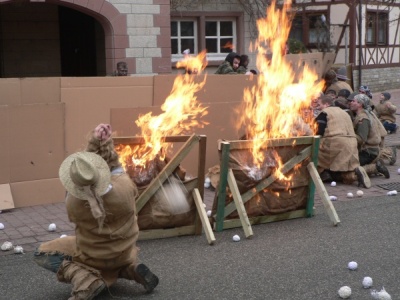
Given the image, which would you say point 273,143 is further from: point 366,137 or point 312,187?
point 366,137

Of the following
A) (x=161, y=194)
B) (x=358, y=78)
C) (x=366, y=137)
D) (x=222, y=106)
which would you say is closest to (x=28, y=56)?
(x=222, y=106)

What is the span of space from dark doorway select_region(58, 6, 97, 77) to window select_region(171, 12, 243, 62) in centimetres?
200

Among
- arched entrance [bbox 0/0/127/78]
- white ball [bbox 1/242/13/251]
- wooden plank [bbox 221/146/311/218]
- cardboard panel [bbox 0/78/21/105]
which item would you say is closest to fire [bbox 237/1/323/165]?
wooden plank [bbox 221/146/311/218]

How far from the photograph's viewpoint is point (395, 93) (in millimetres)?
22547

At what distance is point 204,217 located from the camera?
251 inches

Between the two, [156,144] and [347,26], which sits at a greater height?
[347,26]

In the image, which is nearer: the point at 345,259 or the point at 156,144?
the point at 345,259

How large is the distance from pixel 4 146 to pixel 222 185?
2.72 m

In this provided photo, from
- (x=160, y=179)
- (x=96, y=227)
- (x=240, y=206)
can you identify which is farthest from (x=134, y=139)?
(x=96, y=227)

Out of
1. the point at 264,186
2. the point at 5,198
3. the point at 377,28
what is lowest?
the point at 5,198

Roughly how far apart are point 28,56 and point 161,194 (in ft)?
31.7

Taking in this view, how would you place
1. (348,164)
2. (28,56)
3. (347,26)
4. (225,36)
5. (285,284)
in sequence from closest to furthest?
(285,284)
(348,164)
(28,56)
(225,36)
(347,26)

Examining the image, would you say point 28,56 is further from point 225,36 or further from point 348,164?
point 348,164

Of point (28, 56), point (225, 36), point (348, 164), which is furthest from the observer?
point (225, 36)
